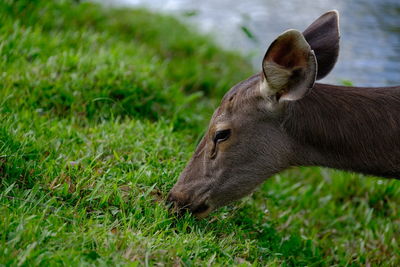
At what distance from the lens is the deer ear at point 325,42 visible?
4.27 meters

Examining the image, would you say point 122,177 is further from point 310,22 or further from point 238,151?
point 310,22

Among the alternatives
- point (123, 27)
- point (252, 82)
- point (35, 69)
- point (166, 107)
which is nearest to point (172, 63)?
point (123, 27)

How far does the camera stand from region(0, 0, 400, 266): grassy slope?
3.47m

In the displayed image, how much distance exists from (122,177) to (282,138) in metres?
1.09

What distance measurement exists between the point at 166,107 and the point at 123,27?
251cm

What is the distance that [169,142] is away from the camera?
5031 mm

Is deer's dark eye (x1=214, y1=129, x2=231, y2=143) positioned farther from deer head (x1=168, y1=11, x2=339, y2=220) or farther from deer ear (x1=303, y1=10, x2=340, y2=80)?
deer ear (x1=303, y1=10, x2=340, y2=80)

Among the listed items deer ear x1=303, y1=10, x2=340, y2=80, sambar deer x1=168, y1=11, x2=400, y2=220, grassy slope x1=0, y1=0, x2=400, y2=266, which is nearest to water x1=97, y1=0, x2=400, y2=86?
grassy slope x1=0, y1=0, x2=400, y2=266

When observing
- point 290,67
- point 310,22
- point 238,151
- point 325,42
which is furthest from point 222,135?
point 310,22

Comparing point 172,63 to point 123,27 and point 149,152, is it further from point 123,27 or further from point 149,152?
point 149,152

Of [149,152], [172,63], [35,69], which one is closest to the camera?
[149,152]

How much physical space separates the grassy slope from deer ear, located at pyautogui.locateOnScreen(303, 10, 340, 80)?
44.9 inches

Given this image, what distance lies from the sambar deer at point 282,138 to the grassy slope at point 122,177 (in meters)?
0.27

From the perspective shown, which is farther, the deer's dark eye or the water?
the water
